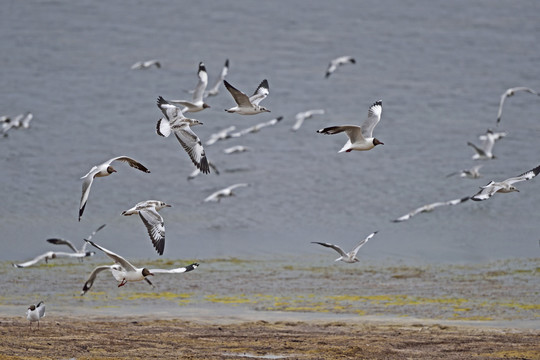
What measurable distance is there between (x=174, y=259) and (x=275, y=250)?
2086 millimetres

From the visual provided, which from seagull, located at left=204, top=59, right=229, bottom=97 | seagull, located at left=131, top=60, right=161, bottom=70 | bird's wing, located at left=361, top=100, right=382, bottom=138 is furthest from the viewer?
seagull, located at left=131, top=60, right=161, bottom=70

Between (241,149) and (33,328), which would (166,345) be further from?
(241,149)

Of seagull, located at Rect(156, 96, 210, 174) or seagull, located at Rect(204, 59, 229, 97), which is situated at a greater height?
seagull, located at Rect(204, 59, 229, 97)

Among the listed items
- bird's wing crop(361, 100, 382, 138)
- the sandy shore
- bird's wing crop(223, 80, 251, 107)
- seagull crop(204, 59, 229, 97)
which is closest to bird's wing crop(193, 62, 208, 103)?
bird's wing crop(223, 80, 251, 107)

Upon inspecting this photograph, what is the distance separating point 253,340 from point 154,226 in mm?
1737

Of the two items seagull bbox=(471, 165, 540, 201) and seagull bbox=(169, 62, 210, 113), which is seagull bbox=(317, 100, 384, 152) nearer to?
seagull bbox=(471, 165, 540, 201)

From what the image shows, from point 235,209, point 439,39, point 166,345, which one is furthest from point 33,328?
point 439,39

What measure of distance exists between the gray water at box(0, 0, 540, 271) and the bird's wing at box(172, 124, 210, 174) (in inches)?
262

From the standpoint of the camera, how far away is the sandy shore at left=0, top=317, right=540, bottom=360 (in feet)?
34.1

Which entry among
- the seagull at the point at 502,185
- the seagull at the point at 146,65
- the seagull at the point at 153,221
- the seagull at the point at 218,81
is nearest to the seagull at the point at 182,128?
the seagull at the point at 153,221

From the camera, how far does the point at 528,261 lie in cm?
1803

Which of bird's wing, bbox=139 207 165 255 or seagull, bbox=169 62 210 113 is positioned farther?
seagull, bbox=169 62 210 113

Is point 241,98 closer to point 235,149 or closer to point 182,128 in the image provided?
point 182,128

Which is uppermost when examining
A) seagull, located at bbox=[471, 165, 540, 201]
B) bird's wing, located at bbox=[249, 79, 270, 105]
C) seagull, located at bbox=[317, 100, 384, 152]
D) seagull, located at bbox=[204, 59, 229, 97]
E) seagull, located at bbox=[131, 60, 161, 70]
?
seagull, located at bbox=[131, 60, 161, 70]
